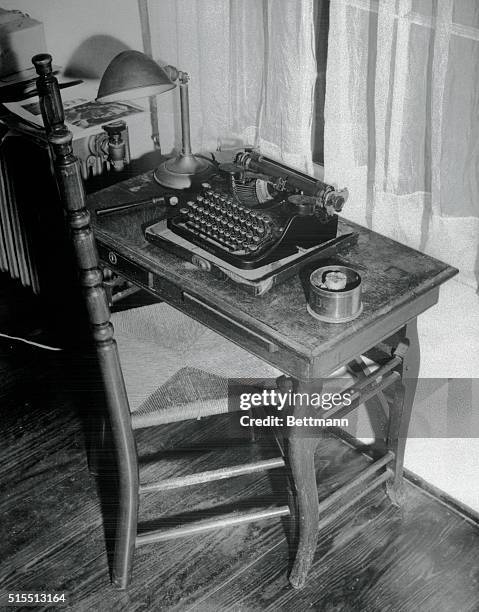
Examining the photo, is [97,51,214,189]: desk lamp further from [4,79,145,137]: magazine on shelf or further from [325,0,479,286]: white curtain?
[4,79,145,137]: magazine on shelf

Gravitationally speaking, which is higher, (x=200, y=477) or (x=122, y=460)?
(x=122, y=460)

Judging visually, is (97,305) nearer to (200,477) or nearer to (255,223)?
(255,223)

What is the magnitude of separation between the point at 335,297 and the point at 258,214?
40 centimetres

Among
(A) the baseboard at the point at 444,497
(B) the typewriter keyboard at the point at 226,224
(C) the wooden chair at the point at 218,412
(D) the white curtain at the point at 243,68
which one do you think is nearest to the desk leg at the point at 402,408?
(C) the wooden chair at the point at 218,412

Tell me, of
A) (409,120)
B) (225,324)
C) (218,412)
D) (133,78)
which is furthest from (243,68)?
(218,412)

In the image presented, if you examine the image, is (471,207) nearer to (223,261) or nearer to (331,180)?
(331,180)

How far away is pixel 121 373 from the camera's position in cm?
188

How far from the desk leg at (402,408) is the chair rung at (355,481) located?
4 cm

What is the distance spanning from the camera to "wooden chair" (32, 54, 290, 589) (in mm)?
1607

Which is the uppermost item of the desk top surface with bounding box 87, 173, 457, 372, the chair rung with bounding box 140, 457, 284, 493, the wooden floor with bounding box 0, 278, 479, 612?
the desk top surface with bounding box 87, 173, 457, 372

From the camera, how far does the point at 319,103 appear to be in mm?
2555

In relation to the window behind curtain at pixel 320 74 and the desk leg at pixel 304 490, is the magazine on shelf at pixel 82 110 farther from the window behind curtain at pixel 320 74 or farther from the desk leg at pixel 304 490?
the desk leg at pixel 304 490

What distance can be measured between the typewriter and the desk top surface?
4 centimetres

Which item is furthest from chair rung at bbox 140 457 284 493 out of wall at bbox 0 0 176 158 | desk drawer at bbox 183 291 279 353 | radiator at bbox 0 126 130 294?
wall at bbox 0 0 176 158
